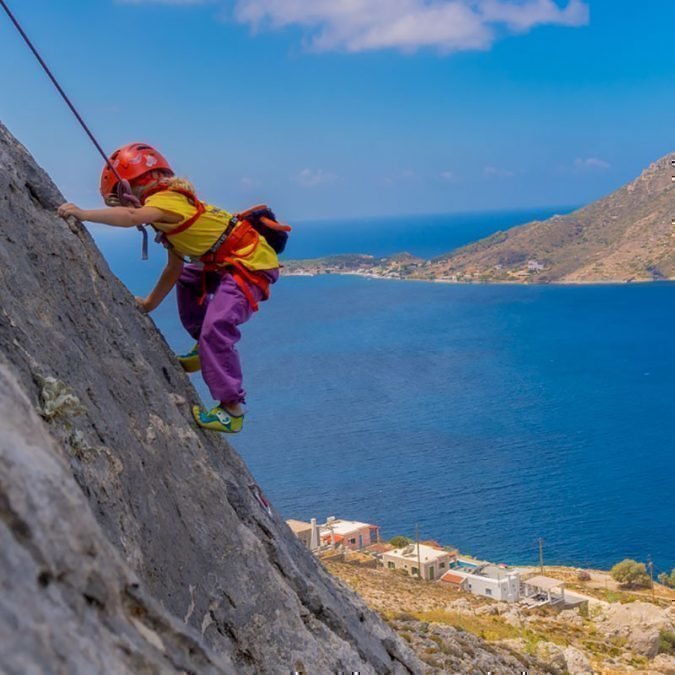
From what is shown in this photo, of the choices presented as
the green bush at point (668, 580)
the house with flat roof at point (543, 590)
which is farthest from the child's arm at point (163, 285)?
the green bush at point (668, 580)

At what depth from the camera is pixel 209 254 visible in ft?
17.8

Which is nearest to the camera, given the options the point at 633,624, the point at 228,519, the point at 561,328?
the point at 228,519

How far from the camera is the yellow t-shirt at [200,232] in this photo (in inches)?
199

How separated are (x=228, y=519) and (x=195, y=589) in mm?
733

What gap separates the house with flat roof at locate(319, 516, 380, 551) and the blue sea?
15.7ft

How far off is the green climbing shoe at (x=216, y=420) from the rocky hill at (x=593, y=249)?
521ft

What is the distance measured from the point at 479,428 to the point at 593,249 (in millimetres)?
117087

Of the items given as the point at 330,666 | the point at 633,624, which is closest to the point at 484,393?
the point at 633,624

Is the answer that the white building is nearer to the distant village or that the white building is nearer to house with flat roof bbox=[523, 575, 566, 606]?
the distant village

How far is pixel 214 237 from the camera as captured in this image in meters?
5.32

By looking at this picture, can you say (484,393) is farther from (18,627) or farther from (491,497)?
(18,627)

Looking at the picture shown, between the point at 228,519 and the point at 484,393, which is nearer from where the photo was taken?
the point at 228,519

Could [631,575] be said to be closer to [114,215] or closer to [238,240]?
[238,240]

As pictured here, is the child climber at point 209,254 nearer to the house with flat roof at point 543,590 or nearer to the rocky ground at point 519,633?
the rocky ground at point 519,633
